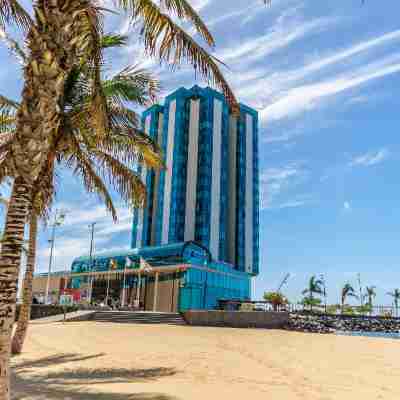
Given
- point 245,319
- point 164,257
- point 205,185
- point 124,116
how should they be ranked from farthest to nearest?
point 205,185 → point 164,257 → point 245,319 → point 124,116

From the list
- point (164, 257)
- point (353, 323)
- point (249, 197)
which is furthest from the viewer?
point (249, 197)

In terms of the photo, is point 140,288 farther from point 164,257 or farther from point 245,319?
point 245,319

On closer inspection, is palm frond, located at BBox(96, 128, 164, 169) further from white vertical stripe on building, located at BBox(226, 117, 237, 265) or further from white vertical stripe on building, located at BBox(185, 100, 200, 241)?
white vertical stripe on building, located at BBox(226, 117, 237, 265)

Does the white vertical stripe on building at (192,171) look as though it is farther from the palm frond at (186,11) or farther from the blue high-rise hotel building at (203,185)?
the palm frond at (186,11)

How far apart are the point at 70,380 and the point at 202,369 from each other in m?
3.46

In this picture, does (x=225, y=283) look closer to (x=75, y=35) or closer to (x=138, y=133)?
(x=138, y=133)

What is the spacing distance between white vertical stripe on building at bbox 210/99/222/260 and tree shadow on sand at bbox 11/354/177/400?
55.3 meters

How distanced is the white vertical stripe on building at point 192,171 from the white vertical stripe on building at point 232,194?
7.20 metres

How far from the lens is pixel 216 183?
7100 cm

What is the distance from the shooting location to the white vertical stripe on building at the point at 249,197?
2872 inches

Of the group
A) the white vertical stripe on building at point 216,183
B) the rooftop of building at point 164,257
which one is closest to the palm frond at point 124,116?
the rooftop of building at point 164,257

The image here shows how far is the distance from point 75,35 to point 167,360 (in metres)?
10.1

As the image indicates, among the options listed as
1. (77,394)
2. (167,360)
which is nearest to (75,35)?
(77,394)

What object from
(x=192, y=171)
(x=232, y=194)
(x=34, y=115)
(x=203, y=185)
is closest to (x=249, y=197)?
(x=232, y=194)
